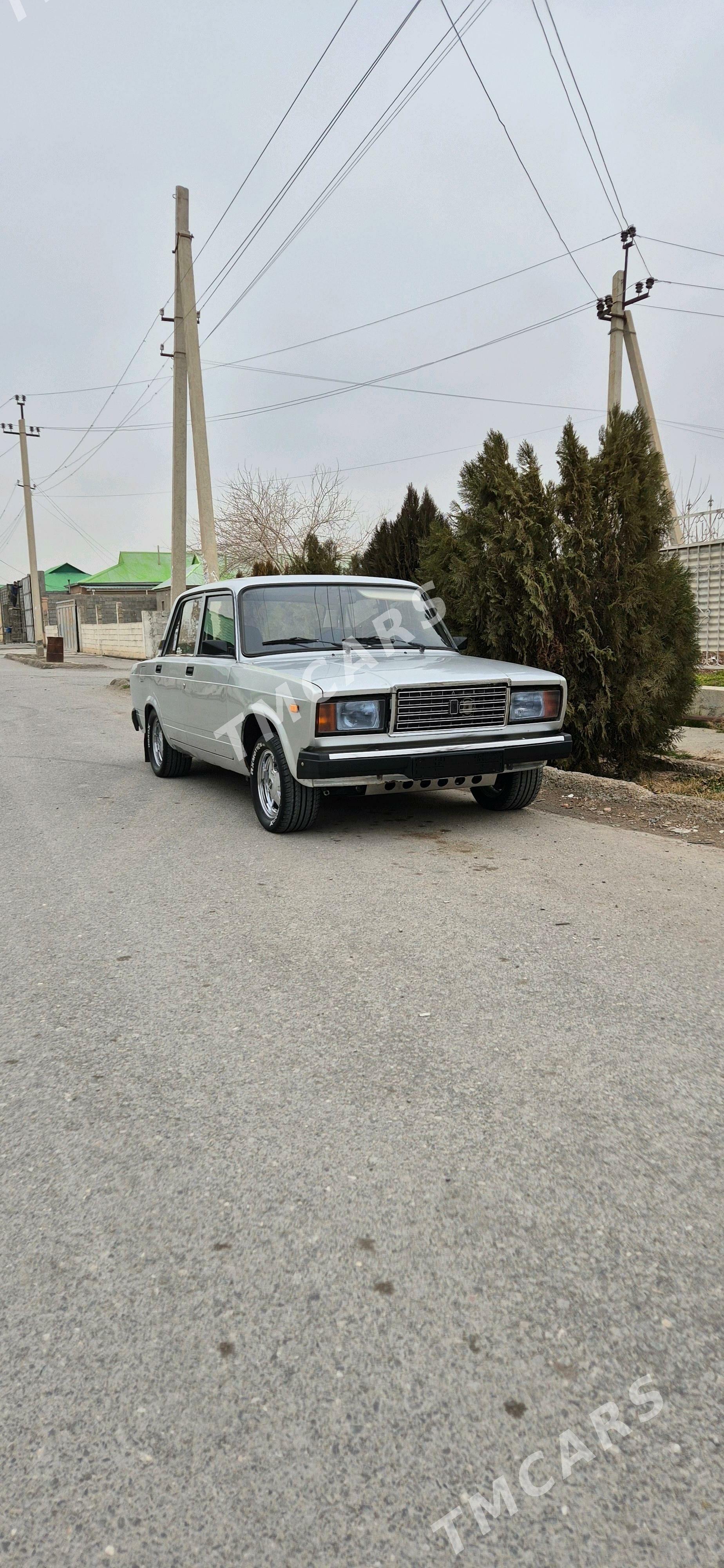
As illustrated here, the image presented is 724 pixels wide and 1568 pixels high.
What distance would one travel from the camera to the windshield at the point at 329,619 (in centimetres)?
691

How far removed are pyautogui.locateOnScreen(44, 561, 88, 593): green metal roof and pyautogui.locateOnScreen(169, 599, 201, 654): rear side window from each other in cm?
8046

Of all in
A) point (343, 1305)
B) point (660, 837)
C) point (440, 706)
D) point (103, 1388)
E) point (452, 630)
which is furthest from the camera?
point (452, 630)

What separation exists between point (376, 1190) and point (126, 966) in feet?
6.12

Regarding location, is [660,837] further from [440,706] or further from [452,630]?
[452,630]

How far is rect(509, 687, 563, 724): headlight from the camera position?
618cm

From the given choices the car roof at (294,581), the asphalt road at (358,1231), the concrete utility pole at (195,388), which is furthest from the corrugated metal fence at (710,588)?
the asphalt road at (358,1231)

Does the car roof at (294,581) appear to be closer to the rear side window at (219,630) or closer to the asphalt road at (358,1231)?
the rear side window at (219,630)

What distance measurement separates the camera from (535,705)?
6234 mm

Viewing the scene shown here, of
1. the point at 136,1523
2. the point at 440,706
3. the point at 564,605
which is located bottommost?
the point at 136,1523

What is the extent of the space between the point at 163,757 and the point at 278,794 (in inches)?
109

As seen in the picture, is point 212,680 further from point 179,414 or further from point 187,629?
point 179,414

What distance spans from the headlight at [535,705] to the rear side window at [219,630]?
200 centimetres

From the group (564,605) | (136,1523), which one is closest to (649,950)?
(136,1523)

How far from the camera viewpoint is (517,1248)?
2178mm
